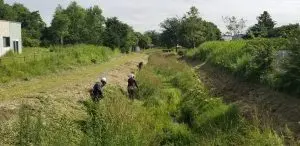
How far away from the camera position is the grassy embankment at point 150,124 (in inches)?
423

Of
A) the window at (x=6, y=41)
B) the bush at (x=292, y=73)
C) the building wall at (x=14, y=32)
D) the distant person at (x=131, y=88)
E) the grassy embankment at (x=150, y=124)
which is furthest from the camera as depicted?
the building wall at (x=14, y=32)

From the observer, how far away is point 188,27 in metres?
80.5

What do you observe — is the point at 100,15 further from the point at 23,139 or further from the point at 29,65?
the point at 23,139

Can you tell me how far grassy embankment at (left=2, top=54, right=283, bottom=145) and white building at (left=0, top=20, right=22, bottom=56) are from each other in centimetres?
2378

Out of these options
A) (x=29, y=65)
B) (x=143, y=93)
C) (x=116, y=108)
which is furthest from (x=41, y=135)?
(x=29, y=65)

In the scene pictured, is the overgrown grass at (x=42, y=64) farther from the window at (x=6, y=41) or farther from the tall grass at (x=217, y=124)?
the tall grass at (x=217, y=124)

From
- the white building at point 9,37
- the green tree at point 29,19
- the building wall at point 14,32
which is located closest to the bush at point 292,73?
the white building at point 9,37

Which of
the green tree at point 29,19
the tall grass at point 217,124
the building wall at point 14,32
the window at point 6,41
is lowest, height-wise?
the tall grass at point 217,124

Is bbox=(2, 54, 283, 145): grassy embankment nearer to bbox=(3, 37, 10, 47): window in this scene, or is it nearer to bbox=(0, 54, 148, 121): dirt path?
bbox=(0, 54, 148, 121): dirt path

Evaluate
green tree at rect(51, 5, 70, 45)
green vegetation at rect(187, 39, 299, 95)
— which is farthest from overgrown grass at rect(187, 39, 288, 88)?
green tree at rect(51, 5, 70, 45)

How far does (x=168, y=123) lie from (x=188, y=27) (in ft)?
211

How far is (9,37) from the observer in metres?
46.9

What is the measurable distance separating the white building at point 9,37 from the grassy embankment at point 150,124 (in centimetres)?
2378

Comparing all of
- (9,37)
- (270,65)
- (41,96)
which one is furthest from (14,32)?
(270,65)
